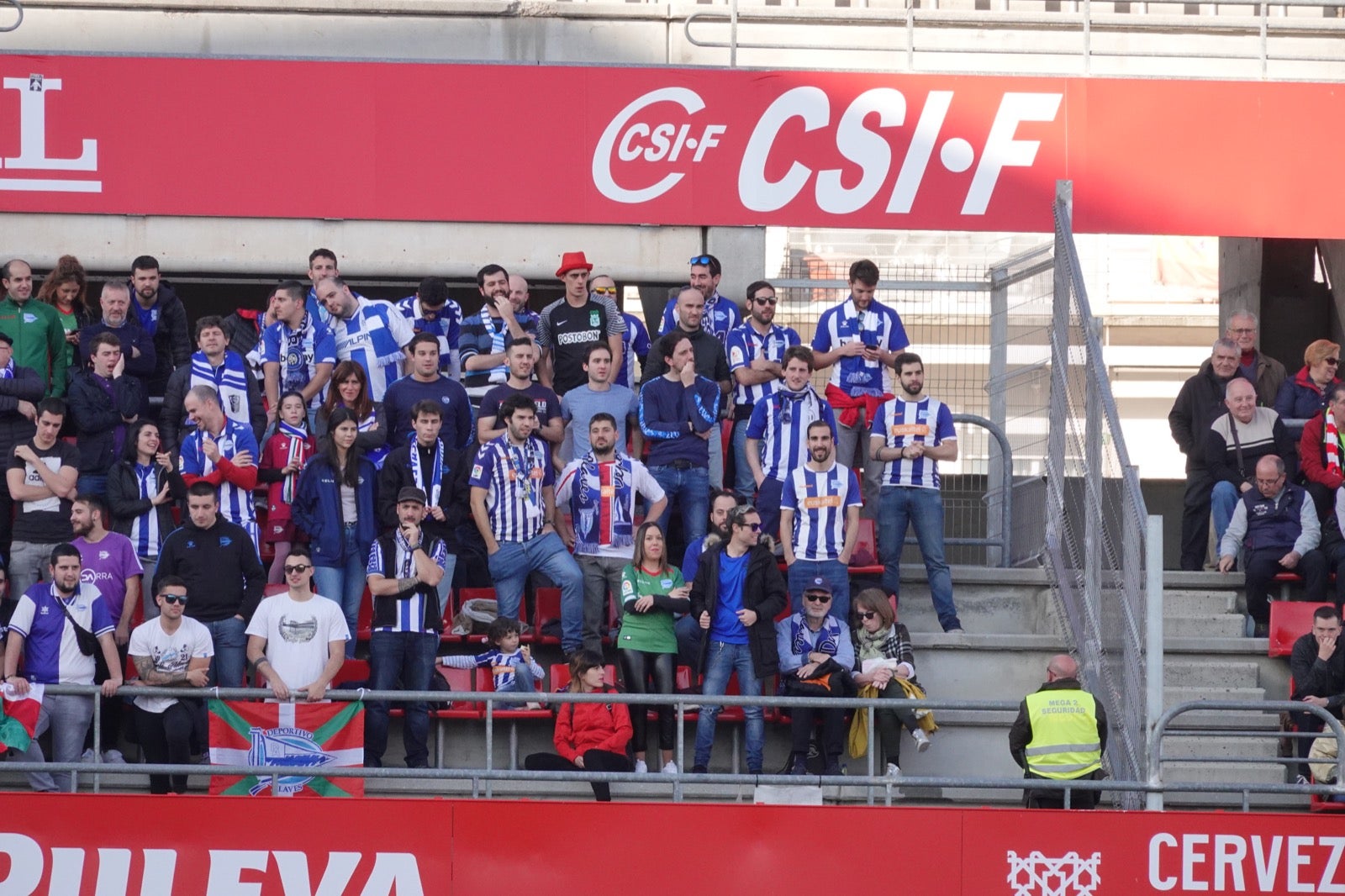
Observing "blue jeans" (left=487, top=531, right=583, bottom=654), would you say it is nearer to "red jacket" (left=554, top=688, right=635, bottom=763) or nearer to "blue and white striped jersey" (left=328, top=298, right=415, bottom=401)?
"red jacket" (left=554, top=688, right=635, bottom=763)

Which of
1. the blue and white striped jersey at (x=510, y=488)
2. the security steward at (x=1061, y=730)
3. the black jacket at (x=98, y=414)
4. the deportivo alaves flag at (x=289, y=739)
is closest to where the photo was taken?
the security steward at (x=1061, y=730)

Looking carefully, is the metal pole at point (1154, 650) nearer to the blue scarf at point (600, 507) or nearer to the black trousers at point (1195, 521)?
the black trousers at point (1195, 521)

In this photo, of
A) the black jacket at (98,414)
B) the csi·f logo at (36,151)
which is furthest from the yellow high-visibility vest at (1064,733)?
the csi·f logo at (36,151)

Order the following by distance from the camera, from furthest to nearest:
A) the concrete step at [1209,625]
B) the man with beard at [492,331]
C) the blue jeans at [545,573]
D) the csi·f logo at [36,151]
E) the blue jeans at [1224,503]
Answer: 1. the csi·f logo at [36,151]
2. the man with beard at [492,331]
3. the blue jeans at [1224,503]
4. the concrete step at [1209,625]
5. the blue jeans at [545,573]

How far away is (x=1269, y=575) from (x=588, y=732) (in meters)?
4.79

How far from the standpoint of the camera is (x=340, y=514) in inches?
Answer: 502

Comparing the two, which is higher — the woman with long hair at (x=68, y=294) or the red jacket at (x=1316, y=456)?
the woman with long hair at (x=68, y=294)

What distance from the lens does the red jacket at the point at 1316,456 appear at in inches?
530

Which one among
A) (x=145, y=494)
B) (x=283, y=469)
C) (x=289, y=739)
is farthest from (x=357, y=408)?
(x=289, y=739)

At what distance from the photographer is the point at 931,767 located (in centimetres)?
1262

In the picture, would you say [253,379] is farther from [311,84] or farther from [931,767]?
[931,767]

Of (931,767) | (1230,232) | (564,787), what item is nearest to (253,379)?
(564,787)

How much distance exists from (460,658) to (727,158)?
5.08 meters

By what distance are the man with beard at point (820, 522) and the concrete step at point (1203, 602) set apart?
8.32 ft
